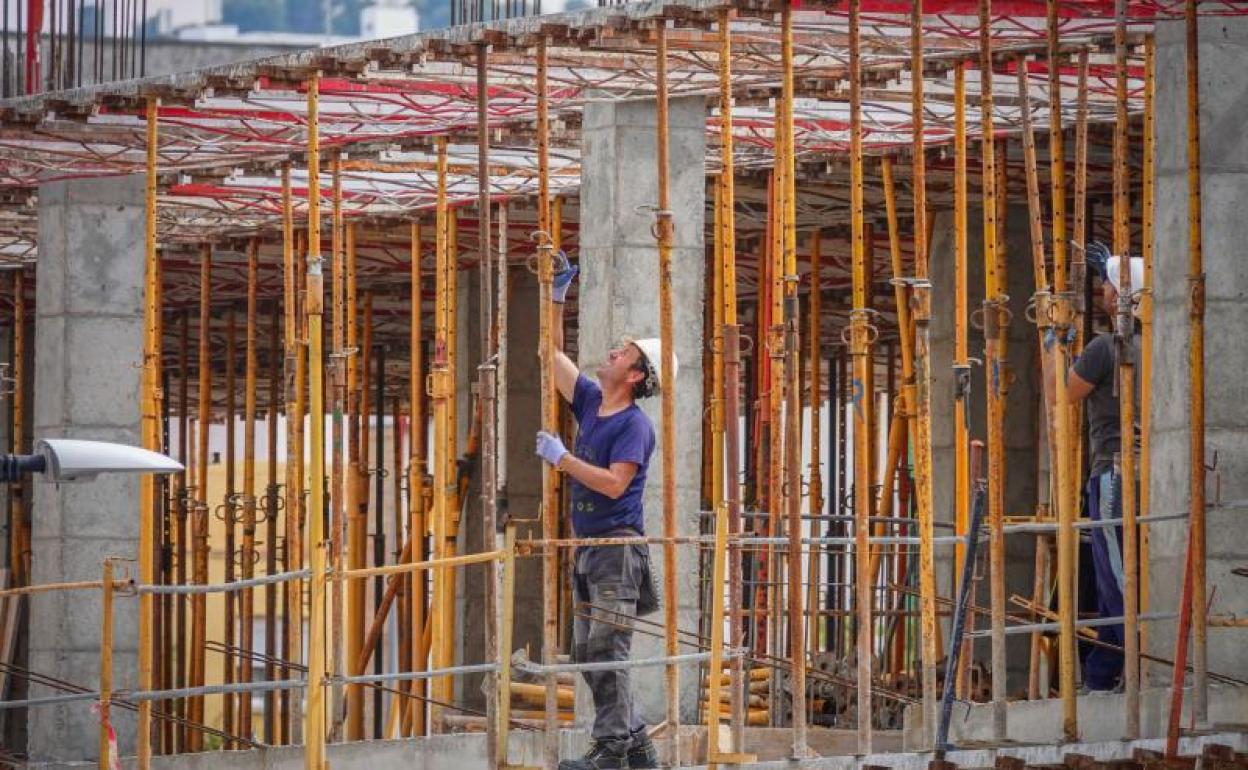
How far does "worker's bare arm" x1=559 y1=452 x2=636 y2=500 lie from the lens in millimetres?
12062

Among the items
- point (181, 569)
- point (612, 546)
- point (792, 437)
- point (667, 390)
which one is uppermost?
point (667, 390)

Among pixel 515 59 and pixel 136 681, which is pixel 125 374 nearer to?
pixel 136 681

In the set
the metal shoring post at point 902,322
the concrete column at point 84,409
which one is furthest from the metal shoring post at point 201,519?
the metal shoring post at point 902,322

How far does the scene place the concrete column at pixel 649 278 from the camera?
1520 centimetres

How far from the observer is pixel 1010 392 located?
Answer: 22.3 m

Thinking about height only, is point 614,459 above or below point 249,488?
above

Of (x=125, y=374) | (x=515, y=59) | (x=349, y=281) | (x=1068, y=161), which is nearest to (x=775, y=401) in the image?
(x=515, y=59)

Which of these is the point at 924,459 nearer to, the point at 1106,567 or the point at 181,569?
the point at 1106,567

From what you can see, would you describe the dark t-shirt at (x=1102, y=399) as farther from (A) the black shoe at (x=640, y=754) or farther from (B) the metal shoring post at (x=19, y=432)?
(B) the metal shoring post at (x=19, y=432)

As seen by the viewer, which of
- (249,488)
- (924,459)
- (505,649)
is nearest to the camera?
(505,649)

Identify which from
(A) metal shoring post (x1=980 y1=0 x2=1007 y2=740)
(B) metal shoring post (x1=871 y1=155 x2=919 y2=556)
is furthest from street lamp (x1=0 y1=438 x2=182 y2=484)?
(B) metal shoring post (x1=871 y1=155 x2=919 y2=556)

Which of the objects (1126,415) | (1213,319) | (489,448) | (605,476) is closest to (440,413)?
(489,448)

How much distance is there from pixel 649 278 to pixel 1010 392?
25.4 ft

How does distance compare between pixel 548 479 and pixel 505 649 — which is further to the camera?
pixel 548 479
